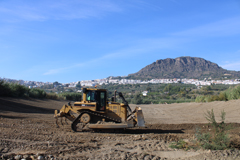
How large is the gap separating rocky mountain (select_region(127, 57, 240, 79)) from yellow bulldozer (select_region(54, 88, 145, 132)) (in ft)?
394

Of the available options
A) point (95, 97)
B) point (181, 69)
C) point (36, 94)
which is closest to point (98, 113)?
point (95, 97)

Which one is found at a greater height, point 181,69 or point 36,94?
point 181,69

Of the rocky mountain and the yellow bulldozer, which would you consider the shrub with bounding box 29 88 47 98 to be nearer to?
the yellow bulldozer

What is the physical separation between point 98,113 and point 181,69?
13422 cm

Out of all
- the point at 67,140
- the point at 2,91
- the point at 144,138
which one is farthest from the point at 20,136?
the point at 2,91

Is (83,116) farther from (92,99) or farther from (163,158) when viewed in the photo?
(163,158)

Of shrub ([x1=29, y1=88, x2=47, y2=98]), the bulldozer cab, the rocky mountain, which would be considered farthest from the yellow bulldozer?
the rocky mountain

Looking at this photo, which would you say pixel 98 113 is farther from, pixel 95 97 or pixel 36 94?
pixel 36 94

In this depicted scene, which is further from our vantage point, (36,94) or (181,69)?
(181,69)

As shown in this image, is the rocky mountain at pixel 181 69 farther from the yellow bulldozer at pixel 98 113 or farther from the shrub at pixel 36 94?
the yellow bulldozer at pixel 98 113

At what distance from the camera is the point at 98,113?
38.6 ft

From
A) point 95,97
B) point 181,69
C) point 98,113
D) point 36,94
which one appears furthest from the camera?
point 181,69

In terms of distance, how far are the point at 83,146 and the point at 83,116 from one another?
368cm

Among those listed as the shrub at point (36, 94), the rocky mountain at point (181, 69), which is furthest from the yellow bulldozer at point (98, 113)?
the rocky mountain at point (181, 69)
